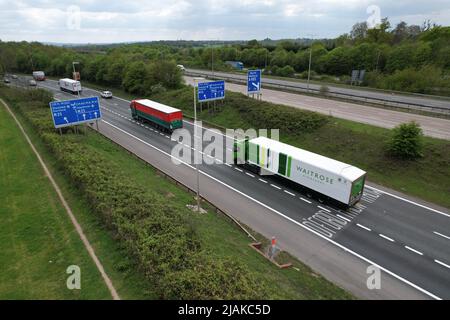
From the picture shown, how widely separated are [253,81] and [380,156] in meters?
22.8

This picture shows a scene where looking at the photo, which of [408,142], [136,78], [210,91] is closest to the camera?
[408,142]

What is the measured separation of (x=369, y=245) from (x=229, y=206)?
10.5m

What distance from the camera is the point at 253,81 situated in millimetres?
44562

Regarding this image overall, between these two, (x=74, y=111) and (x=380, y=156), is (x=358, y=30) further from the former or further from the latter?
(x=74, y=111)

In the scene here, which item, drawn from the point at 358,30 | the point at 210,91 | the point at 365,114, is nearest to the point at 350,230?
the point at 365,114

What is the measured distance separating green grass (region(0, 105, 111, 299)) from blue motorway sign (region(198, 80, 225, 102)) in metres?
23.1

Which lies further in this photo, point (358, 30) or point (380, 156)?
point (358, 30)

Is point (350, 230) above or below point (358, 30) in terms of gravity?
below

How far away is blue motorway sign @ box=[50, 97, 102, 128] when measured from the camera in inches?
1318

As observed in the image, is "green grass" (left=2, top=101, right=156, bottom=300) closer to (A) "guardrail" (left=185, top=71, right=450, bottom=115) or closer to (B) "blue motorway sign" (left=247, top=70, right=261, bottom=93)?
(B) "blue motorway sign" (left=247, top=70, right=261, bottom=93)

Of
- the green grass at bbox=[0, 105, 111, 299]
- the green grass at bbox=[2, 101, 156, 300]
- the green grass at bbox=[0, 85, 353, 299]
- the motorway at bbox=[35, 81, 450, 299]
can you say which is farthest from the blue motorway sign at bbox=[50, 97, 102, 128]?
the motorway at bbox=[35, 81, 450, 299]

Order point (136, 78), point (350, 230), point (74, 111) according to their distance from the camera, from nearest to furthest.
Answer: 1. point (350, 230)
2. point (74, 111)
3. point (136, 78)

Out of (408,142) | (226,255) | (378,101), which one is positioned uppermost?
(378,101)
